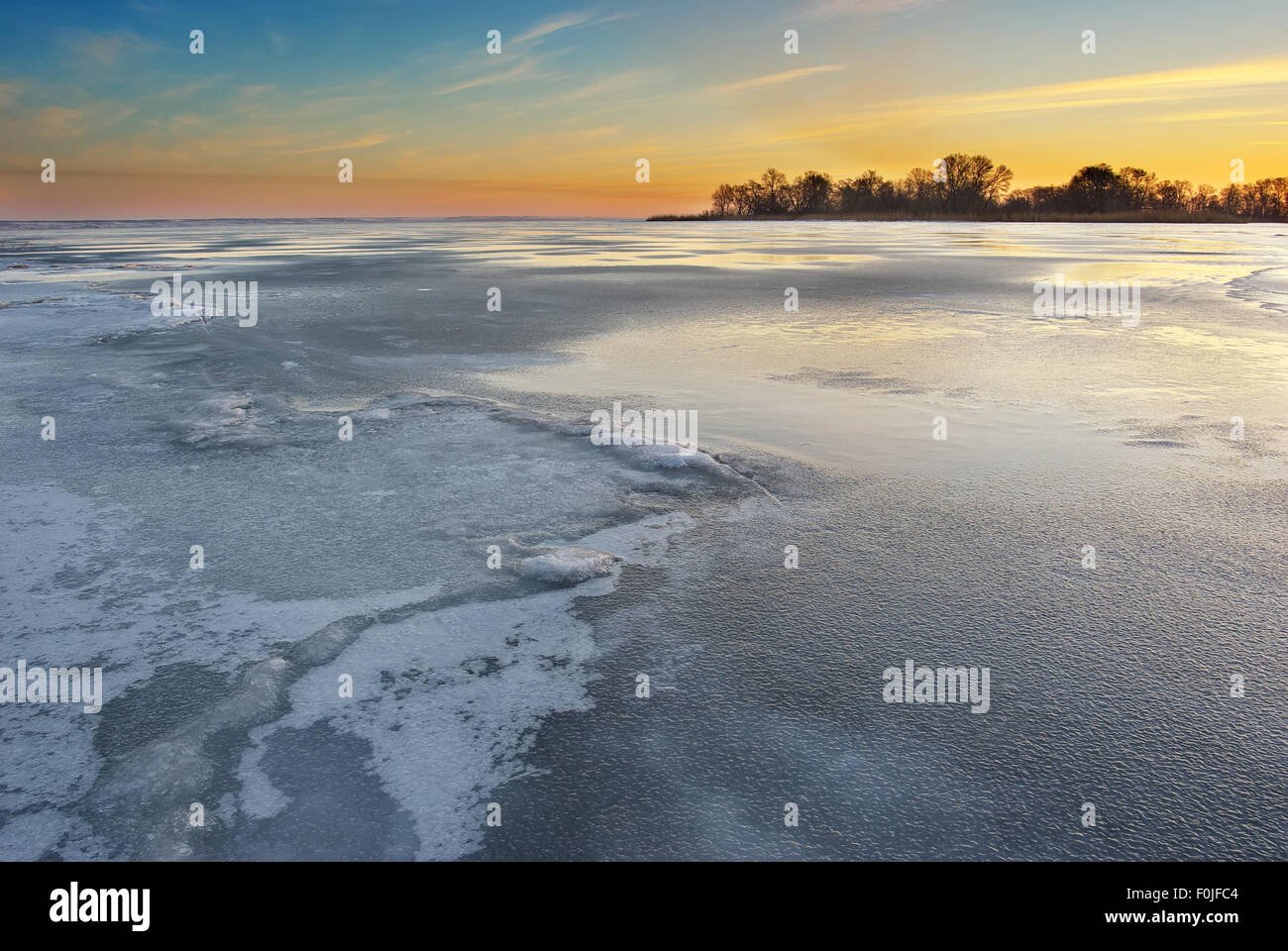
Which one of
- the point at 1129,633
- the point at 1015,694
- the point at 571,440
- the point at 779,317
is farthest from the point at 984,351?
the point at 1015,694

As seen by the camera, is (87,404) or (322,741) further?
(87,404)

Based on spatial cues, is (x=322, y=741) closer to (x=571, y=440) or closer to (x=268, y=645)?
(x=268, y=645)

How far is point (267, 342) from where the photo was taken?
9734mm

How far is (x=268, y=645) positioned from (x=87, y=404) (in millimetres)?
4899

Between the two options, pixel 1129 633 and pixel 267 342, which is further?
pixel 267 342

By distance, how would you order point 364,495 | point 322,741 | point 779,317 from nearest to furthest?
point 322,741, point 364,495, point 779,317
